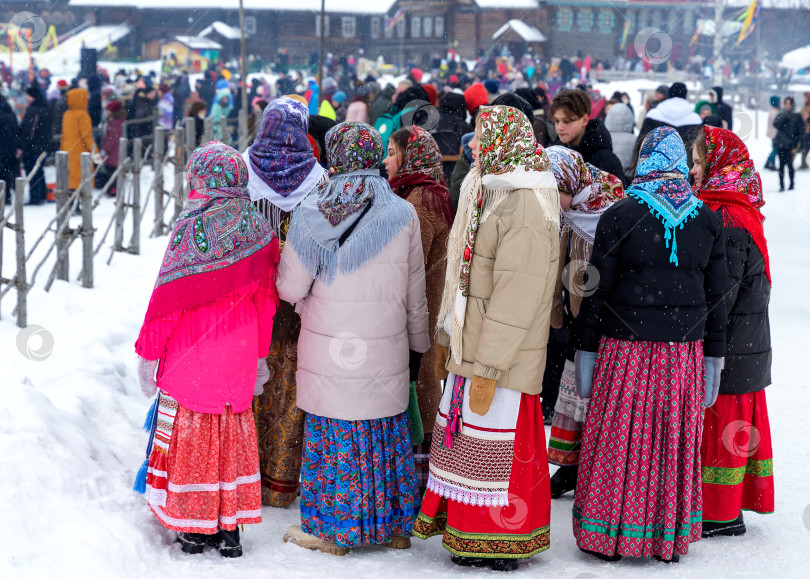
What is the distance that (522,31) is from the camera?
4206 centimetres

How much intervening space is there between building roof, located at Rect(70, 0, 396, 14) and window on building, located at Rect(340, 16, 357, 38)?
1.02ft

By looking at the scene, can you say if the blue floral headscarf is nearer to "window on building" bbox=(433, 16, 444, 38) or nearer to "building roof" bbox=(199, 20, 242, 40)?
"building roof" bbox=(199, 20, 242, 40)

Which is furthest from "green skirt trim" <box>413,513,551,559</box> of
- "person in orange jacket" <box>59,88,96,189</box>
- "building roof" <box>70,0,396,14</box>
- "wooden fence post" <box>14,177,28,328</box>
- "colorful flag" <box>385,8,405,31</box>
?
"colorful flag" <box>385,8,405,31</box>

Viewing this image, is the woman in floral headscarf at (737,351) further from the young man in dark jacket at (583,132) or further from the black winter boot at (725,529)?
the young man in dark jacket at (583,132)

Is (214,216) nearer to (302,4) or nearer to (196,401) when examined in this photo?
(196,401)

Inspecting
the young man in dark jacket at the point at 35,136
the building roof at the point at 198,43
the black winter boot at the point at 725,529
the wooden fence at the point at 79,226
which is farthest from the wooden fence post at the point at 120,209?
the building roof at the point at 198,43

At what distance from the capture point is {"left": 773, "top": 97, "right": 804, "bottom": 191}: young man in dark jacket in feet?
49.6

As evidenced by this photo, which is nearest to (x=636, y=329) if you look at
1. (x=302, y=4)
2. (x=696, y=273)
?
(x=696, y=273)

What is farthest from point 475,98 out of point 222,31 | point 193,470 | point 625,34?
point 625,34

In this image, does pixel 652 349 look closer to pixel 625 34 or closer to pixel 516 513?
pixel 516 513

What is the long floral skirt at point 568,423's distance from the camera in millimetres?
3752

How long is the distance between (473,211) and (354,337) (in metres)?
0.64

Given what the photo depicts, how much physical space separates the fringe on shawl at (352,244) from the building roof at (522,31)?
132 ft

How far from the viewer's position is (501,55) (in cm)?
4119
